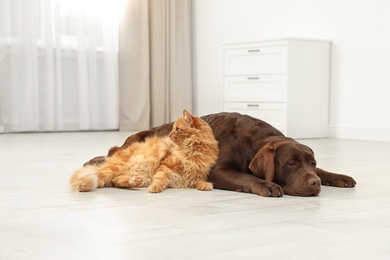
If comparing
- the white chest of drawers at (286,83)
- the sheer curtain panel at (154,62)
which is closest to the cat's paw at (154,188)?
the white chest of drawers at (286,83)

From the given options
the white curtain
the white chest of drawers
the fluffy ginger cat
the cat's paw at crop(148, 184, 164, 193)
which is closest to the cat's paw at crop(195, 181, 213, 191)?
the fluffy ginger cat

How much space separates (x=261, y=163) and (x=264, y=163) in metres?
Result: 0.01

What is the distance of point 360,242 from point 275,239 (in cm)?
19

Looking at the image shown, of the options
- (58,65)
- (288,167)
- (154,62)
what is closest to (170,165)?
(288,167)

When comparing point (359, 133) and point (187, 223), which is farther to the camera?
point (359, 133)

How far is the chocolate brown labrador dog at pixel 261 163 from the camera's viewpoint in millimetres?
2117

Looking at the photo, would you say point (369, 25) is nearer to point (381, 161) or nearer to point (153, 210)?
point (381, 161)

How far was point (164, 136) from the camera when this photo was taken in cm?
249

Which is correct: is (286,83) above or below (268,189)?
above

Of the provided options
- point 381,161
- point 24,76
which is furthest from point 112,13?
point 381,161

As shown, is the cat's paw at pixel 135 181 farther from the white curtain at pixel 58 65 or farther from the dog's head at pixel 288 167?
the white curtain at pixel 58 65

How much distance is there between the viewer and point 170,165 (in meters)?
2.29

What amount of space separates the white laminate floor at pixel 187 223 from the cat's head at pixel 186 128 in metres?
0.20

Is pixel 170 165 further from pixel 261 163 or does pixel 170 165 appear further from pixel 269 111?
pixel 269 111
